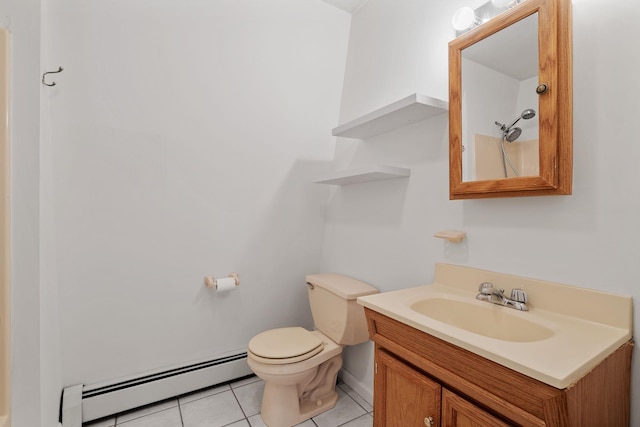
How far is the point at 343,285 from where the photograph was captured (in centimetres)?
189

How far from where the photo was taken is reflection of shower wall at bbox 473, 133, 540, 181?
3.65 ft

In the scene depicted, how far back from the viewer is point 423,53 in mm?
1604

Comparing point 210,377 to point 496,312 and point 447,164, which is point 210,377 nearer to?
point 496,312

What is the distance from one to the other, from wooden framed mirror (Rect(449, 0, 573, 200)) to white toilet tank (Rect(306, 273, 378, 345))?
2.69 feet

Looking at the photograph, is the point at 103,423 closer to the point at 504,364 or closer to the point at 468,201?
the point at 504,364

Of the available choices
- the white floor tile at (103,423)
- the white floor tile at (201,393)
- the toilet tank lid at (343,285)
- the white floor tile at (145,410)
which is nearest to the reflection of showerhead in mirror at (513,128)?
the toilet tank lid at (343,285)

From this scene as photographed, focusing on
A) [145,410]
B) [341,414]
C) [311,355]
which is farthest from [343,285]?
[145,410]

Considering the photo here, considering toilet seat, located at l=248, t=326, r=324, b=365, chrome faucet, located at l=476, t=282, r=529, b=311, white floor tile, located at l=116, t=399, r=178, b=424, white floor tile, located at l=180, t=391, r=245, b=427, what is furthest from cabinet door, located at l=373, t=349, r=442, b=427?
white floor tile, located at l=116, t=399, r=178, b=424

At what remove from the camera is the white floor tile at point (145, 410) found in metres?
1.75

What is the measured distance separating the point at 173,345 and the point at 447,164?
1.97m

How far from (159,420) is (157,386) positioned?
190 mm

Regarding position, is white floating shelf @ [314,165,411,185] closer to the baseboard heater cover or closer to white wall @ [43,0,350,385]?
white wall @ [43,0,350,385]

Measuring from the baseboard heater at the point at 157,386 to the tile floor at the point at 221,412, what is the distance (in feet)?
0.14

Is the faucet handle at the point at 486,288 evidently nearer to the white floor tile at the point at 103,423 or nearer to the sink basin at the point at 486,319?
the sink basin at the point at 486,319
